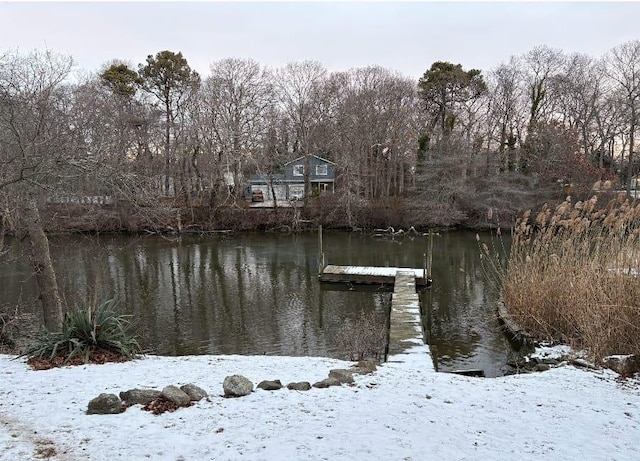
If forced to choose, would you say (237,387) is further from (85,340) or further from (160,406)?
(85,340)

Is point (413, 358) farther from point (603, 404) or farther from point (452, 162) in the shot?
point (452, 162)

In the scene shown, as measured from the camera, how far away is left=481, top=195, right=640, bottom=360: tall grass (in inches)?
219

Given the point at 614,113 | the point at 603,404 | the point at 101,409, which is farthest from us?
the point at 614,113

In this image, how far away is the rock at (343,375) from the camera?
448 centimetres

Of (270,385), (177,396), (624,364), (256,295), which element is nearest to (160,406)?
(177,396)

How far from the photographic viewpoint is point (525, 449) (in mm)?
3062

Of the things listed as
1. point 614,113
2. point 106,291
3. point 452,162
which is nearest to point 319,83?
point 452,162

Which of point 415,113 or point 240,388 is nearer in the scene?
point 240,388

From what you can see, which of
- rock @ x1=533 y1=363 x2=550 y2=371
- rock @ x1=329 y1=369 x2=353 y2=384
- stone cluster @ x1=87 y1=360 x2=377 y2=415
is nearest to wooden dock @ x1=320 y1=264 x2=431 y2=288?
rock @ x1=533 y1=363 x2=550 y2=371

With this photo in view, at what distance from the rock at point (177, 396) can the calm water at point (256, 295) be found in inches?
157

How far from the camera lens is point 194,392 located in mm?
4008

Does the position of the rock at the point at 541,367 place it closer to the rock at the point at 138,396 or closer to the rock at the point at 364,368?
the rock at the point at 364,368

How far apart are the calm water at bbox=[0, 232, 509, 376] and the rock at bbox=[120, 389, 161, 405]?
3.82m

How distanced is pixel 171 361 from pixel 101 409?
217 centimetres
